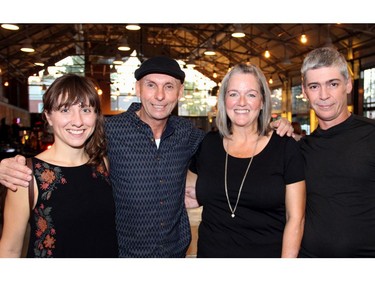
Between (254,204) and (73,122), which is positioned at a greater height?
(73,122)

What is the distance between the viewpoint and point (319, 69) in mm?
1777

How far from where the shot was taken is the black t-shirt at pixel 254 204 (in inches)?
68.4

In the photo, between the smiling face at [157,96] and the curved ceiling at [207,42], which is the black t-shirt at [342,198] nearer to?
the smiling face at [157,96]

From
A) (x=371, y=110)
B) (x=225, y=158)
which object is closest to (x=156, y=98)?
(x=225, y=158)

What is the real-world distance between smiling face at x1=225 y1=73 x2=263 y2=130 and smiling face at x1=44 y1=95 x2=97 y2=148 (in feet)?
2.21

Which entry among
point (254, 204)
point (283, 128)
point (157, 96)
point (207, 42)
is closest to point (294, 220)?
point (254, 204)

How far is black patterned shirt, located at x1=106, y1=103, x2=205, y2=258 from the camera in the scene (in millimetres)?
1975

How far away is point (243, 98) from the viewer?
1.84 m

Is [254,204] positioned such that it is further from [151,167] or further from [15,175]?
[15,175]

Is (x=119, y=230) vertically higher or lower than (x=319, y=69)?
lower

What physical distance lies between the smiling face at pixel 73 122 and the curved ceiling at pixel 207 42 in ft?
31.8

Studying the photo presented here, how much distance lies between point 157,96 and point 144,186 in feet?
1.58
